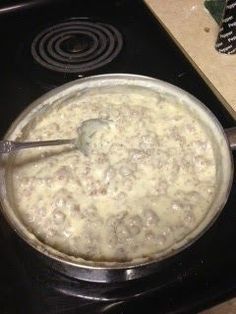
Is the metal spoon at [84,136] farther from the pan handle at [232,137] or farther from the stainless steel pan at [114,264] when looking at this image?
the pan handle at [232,137]

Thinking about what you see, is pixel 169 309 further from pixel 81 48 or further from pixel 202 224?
pixel 81 48

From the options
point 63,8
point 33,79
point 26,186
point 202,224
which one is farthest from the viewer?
point 63,8

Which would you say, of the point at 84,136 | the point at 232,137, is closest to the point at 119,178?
the point at 84,136

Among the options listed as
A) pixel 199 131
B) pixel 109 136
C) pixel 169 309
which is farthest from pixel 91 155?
pixel 169 309

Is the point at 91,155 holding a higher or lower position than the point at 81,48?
lower

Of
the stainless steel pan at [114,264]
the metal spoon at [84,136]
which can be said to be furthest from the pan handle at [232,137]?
the metal spoon at [84,136]

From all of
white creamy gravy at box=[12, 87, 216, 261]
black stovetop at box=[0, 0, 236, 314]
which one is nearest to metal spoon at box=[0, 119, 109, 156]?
white creamy gravy at box=[12, 87, 216, 261]

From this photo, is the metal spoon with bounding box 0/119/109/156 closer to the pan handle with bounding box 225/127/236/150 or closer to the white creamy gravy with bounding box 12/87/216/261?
the white creamy gravy with bounding box 12/87/216/261
